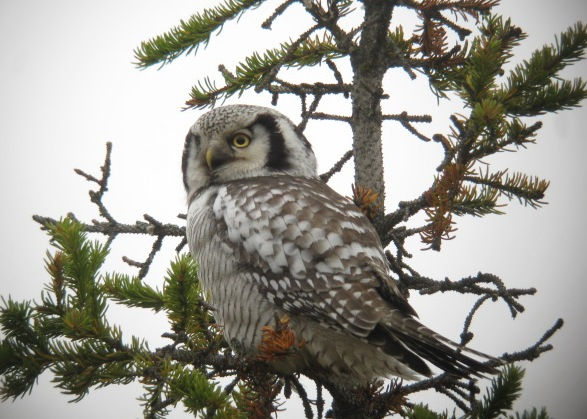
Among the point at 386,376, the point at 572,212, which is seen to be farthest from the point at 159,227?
the point at 572,212

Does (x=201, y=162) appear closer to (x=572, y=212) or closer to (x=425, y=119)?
(x=425, y=119)

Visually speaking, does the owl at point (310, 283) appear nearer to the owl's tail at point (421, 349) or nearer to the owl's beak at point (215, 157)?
the owl's tail at point (421, 349)

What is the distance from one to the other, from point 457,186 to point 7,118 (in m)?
156

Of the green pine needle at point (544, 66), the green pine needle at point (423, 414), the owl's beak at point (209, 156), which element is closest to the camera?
the green pine needle at point (423, 414)

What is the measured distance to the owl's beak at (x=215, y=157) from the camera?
2789mm

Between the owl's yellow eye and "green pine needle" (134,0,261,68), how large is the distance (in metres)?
0.48

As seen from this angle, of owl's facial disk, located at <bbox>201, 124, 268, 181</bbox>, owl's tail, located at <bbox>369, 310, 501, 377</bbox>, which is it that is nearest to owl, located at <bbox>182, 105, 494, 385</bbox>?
owl's tail, located at <bbox>369, 310, 501, 377</bbox>

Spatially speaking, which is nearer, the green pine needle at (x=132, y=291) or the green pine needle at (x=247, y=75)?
the green pine needle at (x=132, y=291)

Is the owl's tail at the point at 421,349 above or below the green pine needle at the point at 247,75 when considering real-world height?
below

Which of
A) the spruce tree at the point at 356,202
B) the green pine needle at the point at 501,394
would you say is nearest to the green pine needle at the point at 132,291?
the spruce tree at the point at 356,202

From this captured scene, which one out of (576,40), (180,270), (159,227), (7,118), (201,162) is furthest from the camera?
(7,118)

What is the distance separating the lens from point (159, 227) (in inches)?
102

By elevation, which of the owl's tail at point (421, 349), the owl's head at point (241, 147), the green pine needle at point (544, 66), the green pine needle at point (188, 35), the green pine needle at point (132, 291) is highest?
the green pine needle at point (188, 35)

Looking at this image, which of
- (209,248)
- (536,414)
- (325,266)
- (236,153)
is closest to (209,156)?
(236,153)
